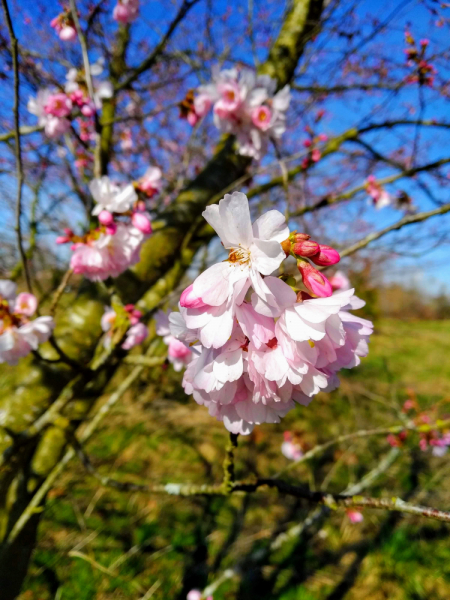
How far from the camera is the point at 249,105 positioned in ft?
6.16

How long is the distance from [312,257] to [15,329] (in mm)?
1208

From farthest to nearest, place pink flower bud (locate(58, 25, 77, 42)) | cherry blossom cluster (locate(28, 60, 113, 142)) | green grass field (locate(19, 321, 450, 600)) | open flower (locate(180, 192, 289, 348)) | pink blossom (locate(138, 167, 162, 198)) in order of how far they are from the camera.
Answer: green grass field (locate(19, 321, 450, 600))
pink flower bud (locate(58, 25, 77, 42))
cherry blossom cluster (locate(28, 60, 113, 142))
pink blossom (locate(138, 167, 162, 198))
open flower (locate(180, 192, 289, 348))

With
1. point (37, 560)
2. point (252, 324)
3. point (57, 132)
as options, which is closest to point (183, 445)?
point (37, 560)

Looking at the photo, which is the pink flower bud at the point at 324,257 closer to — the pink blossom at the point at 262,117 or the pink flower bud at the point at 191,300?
the pink flower bud at the point at 191,300

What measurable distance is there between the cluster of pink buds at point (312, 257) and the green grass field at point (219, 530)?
6.38ft

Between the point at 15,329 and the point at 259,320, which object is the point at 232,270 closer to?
the point at 259,320

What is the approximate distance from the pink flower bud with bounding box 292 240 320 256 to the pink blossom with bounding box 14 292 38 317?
4.06ft

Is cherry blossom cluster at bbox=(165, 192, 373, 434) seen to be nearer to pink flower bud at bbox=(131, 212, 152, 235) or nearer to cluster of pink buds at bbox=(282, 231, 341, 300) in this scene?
cluster of pink buds at bbox=(282, 231, 341, 300)

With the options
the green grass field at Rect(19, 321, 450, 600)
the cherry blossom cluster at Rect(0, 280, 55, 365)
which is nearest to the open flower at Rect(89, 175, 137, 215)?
the cherry blossom cluster at Rect(0, 280, 55, 365)

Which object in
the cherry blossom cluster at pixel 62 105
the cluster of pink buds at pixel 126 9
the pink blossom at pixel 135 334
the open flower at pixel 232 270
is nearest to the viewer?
the open flower at pixel 232 270

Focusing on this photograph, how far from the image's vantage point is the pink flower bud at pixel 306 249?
0.65 metres

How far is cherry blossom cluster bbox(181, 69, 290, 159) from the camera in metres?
1.84

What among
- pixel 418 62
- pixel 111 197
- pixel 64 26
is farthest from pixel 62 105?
pixel 418 62

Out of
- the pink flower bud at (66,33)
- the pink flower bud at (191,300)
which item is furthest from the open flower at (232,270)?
the pink flower bud at (66,33)
